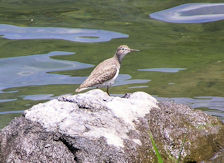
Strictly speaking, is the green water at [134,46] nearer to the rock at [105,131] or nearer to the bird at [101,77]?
the bird at [101,77]

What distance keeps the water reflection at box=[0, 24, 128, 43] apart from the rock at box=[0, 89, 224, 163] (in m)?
8.08

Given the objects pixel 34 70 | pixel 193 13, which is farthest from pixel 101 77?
pixel 193 13

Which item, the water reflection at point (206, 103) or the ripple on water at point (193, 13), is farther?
the ripple on water at point (193, 13)

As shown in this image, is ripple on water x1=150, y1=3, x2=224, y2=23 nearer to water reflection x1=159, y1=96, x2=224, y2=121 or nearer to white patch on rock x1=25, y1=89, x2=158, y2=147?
water reflection x1=159, y1=96, x2=224, y2=121

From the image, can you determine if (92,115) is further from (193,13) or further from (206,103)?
(193,13)

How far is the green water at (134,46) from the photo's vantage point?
11062 millimetres

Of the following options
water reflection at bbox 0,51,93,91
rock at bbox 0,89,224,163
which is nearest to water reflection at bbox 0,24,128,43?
water reflection at bbox 0,51,93,91

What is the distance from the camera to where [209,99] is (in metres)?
10.3

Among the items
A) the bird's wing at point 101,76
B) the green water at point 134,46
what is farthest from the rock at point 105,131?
the green water at point 134,46

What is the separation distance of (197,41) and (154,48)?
4.56 ft

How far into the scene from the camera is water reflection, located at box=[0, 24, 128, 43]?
15.2 metres

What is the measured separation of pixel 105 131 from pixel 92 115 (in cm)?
33

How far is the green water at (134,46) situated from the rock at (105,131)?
227cm

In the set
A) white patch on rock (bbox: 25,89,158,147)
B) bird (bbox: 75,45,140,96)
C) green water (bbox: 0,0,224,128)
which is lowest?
green water (bbox: 0,0,224,128)
